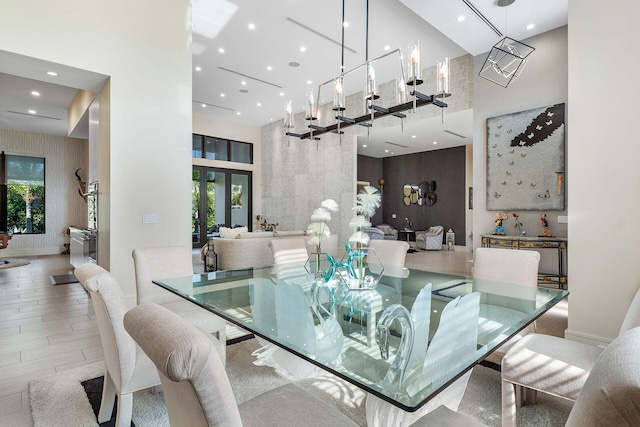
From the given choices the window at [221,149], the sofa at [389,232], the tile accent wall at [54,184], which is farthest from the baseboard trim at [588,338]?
the tile accent wall at [54,184]

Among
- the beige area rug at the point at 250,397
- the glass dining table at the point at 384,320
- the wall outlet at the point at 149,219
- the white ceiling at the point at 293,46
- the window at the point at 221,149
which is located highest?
the white ceiling at the point at 293,46

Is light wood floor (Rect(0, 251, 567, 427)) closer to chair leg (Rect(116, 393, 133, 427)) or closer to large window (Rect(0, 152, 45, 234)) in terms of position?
chair leg (Rect(116, 393, 133, 427))

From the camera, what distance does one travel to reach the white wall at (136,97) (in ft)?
12.2

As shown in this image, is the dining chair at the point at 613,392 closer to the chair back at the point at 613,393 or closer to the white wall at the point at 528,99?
Result: the chair back at the point at 613,393

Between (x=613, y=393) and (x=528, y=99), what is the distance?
234 inches

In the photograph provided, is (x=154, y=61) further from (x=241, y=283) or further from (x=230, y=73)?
(x=241, y=283)

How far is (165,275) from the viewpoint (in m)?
2.58

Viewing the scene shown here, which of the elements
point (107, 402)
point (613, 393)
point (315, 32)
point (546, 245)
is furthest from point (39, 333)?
point (546, 245)

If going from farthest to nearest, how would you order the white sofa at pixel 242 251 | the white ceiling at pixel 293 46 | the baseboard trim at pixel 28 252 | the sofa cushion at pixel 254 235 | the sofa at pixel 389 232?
the sofa at pixel 389 232 < the baseboard trim at pixel 28 252 < the sofa cushion at pixel 254 235 < the white sofa at pixel 242 251 < the white ceiling at pixel 293 46

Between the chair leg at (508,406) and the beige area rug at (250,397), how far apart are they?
21 centimetres

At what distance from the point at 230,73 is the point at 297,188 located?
12.1 feet

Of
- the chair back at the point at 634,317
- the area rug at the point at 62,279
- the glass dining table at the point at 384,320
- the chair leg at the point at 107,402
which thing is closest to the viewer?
the glass dining table at the point at 384,320

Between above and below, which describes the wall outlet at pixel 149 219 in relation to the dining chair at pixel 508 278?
above

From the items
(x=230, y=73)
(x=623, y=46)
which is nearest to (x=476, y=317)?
(x=623, y=46)
